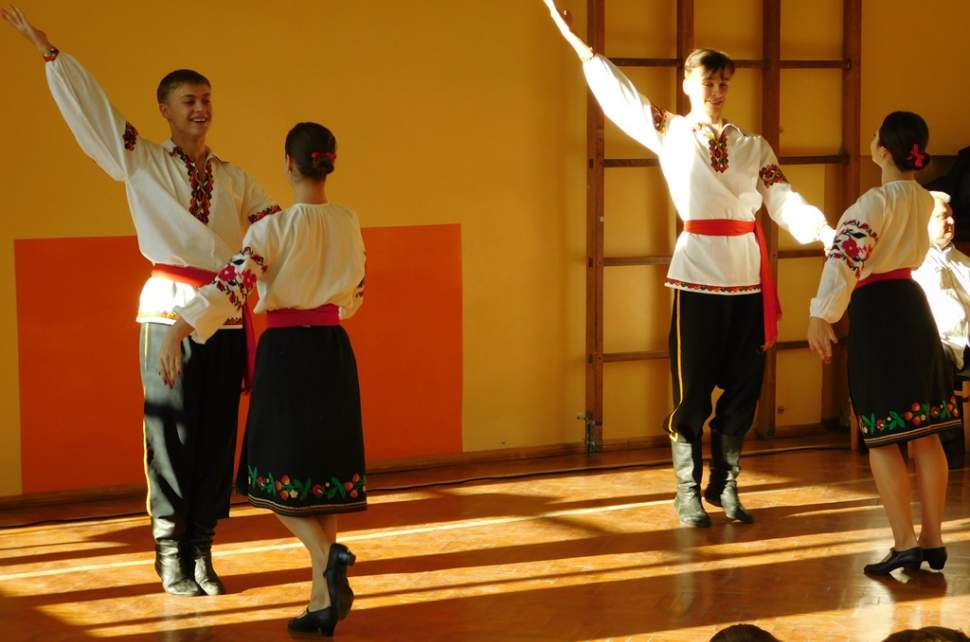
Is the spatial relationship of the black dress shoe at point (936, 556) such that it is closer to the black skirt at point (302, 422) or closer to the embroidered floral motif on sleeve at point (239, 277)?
the black skirt at point (302, 422)

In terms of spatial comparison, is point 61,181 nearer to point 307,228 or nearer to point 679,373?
point 307,228

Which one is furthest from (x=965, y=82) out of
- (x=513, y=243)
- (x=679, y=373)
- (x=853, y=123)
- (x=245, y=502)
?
(x=245, y=502)

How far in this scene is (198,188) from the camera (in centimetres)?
407

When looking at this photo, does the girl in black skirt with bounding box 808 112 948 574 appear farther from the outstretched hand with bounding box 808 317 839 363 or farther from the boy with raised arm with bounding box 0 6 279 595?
the boy with raised arm with bounding box 0 6 279 595

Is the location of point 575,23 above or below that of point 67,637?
above

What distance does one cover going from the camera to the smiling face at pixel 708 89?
4797 millimetres

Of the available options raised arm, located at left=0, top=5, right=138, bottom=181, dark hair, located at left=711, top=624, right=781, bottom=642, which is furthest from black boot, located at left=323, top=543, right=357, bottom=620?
dark hair, located at left=711, top=624, right=781, bottom=642

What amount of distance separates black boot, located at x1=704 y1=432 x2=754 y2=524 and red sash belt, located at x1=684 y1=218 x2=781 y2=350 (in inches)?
16.5

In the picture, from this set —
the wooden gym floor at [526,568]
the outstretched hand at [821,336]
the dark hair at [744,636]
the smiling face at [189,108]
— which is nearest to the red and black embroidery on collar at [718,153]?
the outstretched hand at [821,336]

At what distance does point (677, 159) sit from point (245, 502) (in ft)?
7.39

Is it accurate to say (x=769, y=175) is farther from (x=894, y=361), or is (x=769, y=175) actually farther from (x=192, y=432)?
(x=192, y=432)

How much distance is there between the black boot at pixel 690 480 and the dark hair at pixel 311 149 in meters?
1.99

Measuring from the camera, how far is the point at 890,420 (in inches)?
167

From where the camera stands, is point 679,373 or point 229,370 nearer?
point 229,370
